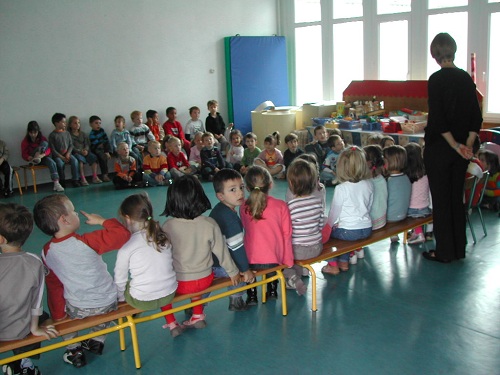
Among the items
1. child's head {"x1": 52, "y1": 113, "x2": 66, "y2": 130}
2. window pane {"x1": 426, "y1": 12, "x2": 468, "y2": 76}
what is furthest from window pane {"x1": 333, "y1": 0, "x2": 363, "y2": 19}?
child's head {"x1": 52, "y1": 113, "x2": 66, "y2": 130}

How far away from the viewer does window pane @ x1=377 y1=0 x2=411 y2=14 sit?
9.39 m

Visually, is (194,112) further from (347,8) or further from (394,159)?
(394,159)

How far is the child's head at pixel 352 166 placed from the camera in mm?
3953

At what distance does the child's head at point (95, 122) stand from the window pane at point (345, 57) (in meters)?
4.67

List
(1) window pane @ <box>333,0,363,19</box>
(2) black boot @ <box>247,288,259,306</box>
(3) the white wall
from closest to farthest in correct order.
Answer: (2) black boot @ <box>247,288,259,306</box>
(3) the white wall
(1) window pane @ <box>333,0,363,19</box>

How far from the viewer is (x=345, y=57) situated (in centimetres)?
1062

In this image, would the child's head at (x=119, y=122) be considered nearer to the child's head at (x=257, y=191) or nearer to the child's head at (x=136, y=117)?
the child's head at (x=136, y=117)

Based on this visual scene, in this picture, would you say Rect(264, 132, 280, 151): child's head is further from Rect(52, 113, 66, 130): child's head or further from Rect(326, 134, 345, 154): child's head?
Rect(52, 113, 66, 130): child's head

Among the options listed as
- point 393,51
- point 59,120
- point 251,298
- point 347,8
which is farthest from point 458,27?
point 251,298

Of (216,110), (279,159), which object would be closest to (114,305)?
(279,159)

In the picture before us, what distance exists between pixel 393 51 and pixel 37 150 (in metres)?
6.11

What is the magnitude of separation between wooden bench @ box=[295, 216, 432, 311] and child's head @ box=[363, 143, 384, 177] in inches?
17.1

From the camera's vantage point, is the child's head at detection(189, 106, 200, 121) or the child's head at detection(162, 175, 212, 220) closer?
the child's head at detection(162, 175, 212, 220)

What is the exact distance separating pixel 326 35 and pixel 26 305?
918 cm
